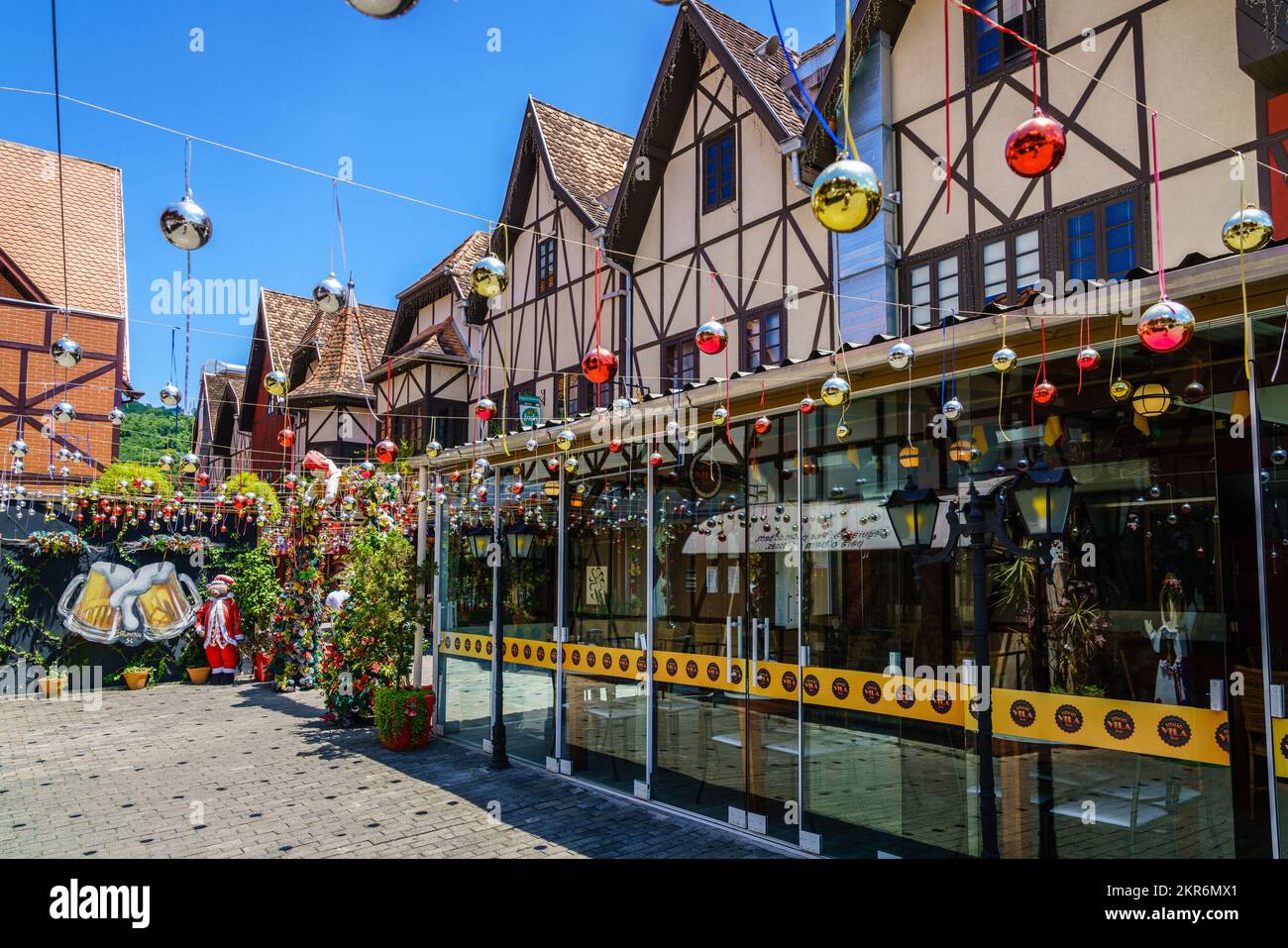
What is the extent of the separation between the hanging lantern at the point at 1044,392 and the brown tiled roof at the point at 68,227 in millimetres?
21289

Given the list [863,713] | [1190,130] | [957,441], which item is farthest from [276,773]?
[1190,130]

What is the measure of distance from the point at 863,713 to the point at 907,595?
931 millimetres

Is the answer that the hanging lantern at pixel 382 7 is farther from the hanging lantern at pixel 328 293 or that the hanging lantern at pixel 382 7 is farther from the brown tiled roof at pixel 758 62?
the brown tiled roof at pixel 758 62

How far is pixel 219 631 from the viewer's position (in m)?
16.3

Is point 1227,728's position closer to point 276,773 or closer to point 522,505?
point 522,505

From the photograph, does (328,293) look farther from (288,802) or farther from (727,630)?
(288,802)

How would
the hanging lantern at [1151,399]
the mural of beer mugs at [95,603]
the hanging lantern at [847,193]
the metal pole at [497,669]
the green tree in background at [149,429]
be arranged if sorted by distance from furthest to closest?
the green tree in background at [149,429], the mural of beer mugs at [95,603], the metal pole at [497,669], the hanging lantern at [1151,399], the hanging lantern at [847,193]

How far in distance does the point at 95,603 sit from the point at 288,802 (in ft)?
34.1

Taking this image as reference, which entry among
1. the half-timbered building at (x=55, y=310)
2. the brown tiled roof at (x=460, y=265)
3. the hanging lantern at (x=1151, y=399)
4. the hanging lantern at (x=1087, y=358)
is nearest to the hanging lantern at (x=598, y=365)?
the hanging lantern at (x=1087, y=358)

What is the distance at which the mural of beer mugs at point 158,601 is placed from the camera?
15.9m

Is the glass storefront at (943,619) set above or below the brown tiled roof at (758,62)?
below

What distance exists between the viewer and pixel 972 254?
383 inches

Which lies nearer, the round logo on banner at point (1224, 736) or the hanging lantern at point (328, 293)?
the round logo on banner at point (1224, 736)

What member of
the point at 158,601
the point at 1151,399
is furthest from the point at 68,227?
the point at 1151,399
